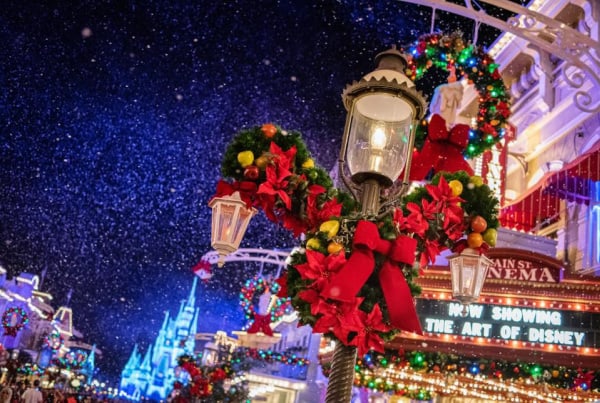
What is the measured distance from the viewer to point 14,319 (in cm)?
3953

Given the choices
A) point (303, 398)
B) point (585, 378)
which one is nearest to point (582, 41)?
point (585, 378)

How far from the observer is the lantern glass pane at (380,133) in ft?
13.0

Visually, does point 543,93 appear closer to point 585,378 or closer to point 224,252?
point 585,378

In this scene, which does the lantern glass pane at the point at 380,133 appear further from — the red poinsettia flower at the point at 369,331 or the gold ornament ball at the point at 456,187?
the red poinsettia flower at the point at 369,331

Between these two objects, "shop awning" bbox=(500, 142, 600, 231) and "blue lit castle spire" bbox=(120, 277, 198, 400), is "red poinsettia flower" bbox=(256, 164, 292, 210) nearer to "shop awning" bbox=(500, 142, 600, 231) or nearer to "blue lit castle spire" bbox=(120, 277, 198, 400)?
"shop awning" bbox=(500, 142, 600, 231)

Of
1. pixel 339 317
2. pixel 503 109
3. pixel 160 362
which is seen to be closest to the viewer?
pixel 339 317

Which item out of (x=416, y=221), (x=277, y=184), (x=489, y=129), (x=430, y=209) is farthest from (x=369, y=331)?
(x=489, y=129)

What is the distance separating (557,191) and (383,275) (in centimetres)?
1076

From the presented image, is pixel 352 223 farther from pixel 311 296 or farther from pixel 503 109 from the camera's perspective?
pixel 503 109

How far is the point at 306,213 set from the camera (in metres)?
4.02

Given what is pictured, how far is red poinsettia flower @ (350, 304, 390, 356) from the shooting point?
3.28 meters

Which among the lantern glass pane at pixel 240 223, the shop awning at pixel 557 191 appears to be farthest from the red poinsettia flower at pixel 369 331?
the shop awning at pixel 557 191

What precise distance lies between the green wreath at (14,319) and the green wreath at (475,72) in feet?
108

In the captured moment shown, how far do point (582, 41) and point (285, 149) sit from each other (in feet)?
20.7
